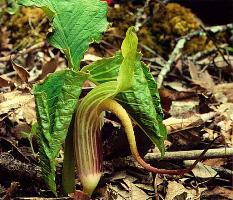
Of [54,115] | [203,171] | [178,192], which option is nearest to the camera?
[54,115]

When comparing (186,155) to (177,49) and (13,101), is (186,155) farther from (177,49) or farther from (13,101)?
(177,49)

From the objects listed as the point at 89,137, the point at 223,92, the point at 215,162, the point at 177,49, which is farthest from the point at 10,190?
the point at 177,49

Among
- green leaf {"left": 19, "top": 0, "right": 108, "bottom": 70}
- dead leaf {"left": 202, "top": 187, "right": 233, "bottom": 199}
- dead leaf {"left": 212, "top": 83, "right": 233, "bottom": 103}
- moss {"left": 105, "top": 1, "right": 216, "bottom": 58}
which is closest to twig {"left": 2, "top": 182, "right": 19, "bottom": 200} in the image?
green leaf {"left": 19, "top": 0, "right": 108, "bottom": 70}

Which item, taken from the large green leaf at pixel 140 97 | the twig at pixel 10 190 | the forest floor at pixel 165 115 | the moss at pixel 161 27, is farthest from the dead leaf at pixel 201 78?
the twig at pixel 10 190

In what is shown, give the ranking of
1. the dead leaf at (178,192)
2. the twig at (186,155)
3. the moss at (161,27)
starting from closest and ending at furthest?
1. the dead leaf at (178,192)
2. the twig at (186,155)
3. the moss at (161,27)

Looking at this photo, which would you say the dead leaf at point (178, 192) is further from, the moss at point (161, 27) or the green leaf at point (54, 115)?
the moss at point (161, 27)

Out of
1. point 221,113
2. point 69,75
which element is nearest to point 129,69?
point 69,75

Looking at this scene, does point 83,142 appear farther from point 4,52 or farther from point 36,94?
point 4,52
